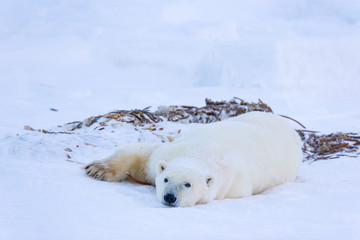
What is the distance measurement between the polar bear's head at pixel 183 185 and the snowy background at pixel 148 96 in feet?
0.26

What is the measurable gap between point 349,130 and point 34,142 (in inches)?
163

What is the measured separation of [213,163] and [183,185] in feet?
1.33

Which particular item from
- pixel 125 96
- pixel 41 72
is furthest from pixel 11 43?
pixel 125 96

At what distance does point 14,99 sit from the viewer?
8453 mm

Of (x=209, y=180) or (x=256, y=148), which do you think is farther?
(x=256, y=148)

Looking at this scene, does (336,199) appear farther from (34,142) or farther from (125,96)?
(125,96)

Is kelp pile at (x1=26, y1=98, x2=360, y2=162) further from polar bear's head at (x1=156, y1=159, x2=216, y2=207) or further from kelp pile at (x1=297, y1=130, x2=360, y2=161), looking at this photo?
polar bear's head at (x1=156, y1=159, x2=216, y2=207)

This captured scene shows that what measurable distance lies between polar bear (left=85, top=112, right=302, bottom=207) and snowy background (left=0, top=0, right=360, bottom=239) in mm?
122

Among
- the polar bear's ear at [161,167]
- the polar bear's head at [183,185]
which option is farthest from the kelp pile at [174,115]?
the polar bear's head at [183,185]

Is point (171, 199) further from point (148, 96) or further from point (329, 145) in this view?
point (148, 96)

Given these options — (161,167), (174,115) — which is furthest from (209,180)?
(174,115)

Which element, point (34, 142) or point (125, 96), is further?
point (125, 96)

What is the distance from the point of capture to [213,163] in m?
3.00

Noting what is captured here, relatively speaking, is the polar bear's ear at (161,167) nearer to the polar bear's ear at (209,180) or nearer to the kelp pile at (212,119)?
the polar bear's ear at (209,180)
